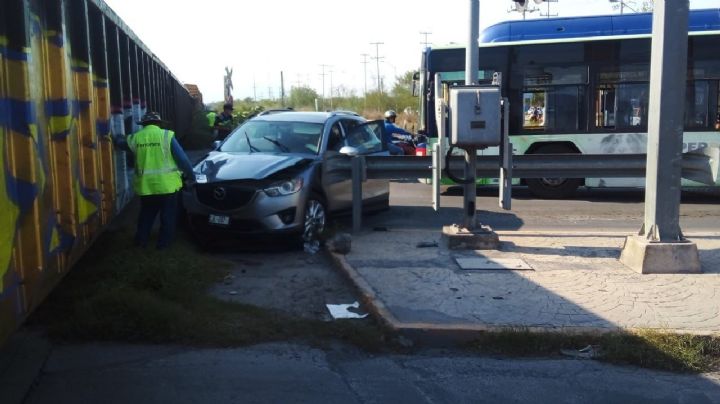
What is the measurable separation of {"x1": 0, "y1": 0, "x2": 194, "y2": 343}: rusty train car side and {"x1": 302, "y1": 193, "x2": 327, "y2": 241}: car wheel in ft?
7.29

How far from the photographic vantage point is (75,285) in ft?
21.8

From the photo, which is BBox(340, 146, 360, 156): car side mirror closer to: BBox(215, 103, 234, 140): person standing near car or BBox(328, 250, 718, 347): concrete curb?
BBox(328, 250, 718, 347): concrete curb

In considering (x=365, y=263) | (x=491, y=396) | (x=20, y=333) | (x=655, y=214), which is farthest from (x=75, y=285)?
(x=655, y=214)

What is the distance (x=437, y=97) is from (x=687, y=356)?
416cm

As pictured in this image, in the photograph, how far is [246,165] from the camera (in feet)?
29.5

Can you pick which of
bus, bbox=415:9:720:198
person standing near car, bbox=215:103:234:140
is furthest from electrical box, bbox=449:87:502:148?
person standing near car, bbox=215:103:234:140

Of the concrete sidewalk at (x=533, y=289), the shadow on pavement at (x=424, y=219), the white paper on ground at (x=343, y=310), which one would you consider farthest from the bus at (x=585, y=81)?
the white paper on ground at (x=343, y=310)

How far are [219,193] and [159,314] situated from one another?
120 inches

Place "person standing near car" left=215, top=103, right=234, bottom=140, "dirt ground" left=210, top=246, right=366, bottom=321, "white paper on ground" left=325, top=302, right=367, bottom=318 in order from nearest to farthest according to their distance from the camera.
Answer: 1. "white paper on ground" left=325, top=302, right=367, bottom=318
2. "dirt ground" left=210, top=246, right=366, bottom=321
3. "person standing near car" left=215, top=103, right=234, bottom=140

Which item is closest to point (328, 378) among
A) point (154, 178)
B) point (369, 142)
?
point (154, 178)

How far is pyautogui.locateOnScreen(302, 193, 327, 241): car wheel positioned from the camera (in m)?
8.94

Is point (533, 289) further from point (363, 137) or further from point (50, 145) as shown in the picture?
point (363, 137)

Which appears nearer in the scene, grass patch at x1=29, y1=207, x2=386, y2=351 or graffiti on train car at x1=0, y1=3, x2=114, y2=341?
graffiti on train car at x1=0, y1=3, x2=114, y2=341

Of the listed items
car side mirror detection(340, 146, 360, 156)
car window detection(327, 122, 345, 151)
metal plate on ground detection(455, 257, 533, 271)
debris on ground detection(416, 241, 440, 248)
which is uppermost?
car window detection(327, 122, 345, 151)
